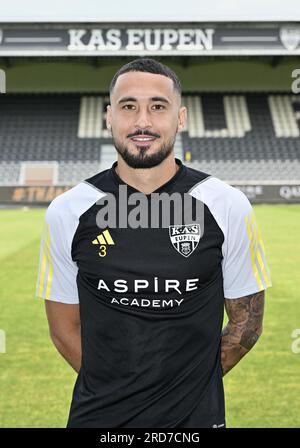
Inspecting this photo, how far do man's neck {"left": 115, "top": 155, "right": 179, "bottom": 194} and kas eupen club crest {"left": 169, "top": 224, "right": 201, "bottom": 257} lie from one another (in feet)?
0.52

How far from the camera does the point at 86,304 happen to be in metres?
1.85

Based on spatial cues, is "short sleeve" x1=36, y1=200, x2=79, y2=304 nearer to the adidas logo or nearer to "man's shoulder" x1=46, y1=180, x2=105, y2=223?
"man's shoulder" x1=46, y1=180, x2=105, y2=223

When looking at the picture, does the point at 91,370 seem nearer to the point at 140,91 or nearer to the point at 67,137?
the point at 140,91

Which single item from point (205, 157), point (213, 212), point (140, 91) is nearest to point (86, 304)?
point (213, 212)

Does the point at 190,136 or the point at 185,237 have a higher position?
the point at 190,136

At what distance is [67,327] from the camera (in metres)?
2.06

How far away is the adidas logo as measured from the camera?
1.81 meters

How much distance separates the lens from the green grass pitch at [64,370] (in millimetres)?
3635

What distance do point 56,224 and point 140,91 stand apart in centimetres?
52
